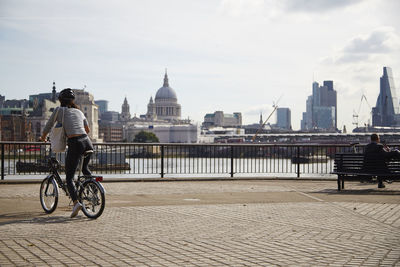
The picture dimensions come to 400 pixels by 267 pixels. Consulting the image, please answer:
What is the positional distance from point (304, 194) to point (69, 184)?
226 inches

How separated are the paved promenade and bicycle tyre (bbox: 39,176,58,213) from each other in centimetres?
15

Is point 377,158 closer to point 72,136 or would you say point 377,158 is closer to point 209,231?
point 209,231

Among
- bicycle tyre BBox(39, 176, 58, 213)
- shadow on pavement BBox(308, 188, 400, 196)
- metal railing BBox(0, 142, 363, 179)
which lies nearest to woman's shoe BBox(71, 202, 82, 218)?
bicycle tyre BBox(39, 176, 58, 213)

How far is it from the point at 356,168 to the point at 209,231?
7.11 meters

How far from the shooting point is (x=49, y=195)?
29.4 feet

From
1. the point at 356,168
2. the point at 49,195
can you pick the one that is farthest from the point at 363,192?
the point at 49,195

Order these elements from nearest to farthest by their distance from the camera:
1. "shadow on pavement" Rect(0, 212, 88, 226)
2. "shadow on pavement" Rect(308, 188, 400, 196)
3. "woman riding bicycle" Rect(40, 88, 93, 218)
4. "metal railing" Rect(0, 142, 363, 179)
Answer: "shadow on pavement" Rect(0, 212, 88, 226) < "woman riding bicycle" Rect(40, 88, 93, 218) < "shadow on pavement" Rect(308, 188, 400, 196) < "metal railing" Rect(0, 142, 363, 179)

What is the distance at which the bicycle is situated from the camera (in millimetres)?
8219

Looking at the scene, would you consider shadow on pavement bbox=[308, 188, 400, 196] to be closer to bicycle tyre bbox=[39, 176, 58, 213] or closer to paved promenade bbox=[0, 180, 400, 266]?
paved promenade bbox=[0, 180, 400, 266]

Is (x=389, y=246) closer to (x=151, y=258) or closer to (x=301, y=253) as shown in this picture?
(x=301, y=253)

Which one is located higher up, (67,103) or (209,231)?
(67,103)

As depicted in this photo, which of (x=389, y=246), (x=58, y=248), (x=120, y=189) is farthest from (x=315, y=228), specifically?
(x=120, y=189)

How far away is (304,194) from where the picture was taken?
1224cm

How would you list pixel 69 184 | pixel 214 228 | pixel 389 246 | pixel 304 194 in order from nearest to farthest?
1. pixel 389 246
2. pixel 214 228
3. pixel 69 184
4. pixel 304 194
